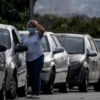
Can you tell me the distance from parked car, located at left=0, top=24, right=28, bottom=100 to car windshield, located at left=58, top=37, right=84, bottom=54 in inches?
205

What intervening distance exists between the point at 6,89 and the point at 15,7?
518 inches

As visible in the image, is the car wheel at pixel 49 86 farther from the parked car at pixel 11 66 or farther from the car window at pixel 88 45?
the car window at pixel 88 45

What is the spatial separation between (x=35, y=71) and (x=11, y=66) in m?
1.37

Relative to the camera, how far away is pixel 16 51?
51.3ft

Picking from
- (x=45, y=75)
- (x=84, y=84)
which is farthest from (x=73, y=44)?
(x=45, y=75)

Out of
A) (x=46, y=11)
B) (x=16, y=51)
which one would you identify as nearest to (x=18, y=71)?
(x=16, y=51)

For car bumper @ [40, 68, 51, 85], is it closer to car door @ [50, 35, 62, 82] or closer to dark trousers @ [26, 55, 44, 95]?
car door @ [50, 35, 62, 82]

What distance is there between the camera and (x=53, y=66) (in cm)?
1864

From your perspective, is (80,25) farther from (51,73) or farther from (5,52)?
(5,52)

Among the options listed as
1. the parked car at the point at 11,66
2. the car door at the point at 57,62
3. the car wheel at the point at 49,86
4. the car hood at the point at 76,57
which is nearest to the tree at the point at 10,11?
the car hood at the point at 76,57

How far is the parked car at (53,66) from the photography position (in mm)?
18078

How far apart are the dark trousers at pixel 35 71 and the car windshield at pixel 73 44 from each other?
5650mm

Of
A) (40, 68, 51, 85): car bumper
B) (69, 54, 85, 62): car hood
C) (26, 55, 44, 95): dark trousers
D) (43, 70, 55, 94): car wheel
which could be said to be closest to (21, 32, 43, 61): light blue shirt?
(26, 55, 44, 95): dark trousers

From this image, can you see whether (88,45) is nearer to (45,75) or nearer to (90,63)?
(90,63)
